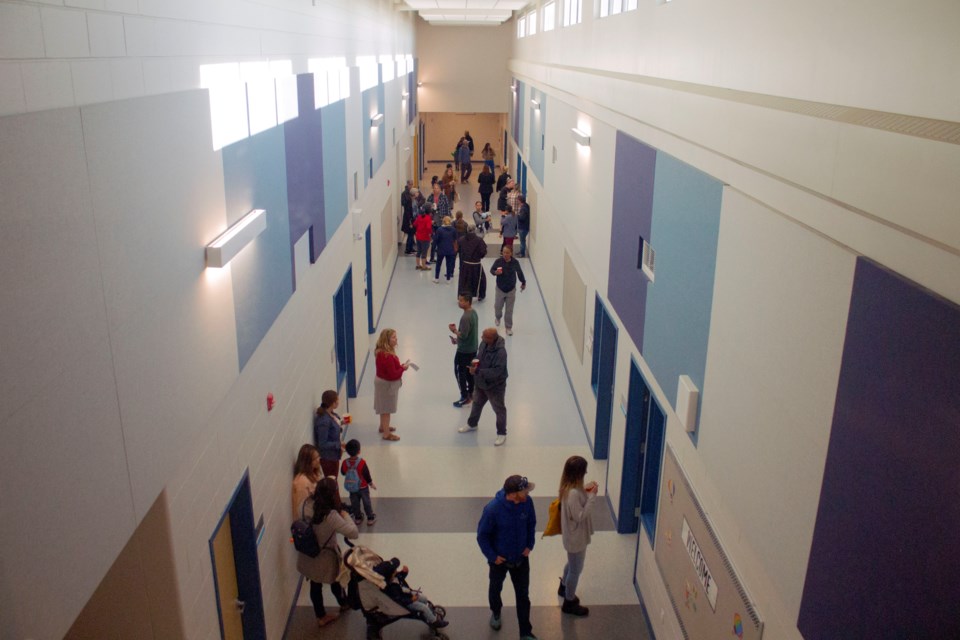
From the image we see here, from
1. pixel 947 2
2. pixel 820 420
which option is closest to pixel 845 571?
pixel 820 420

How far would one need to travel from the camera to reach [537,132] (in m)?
15.6

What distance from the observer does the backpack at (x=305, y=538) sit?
5715mm

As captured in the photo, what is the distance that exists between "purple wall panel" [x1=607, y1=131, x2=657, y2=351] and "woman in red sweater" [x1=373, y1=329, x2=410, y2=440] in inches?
102

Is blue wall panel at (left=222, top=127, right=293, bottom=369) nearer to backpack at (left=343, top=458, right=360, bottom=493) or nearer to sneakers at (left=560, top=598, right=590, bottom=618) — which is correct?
backpack at (left=343, top=458, right=360, bottom=493)

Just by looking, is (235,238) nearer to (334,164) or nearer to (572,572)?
(572,572)

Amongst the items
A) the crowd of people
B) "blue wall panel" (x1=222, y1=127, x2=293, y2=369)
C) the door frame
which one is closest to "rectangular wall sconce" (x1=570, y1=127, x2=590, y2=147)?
the crowd of people

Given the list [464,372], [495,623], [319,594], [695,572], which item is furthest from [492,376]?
[695,572]

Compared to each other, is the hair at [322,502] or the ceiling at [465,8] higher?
the ceiling at [465,8]

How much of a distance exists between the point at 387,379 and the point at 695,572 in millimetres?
4711

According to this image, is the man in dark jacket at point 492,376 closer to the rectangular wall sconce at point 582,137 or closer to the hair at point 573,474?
the rectangular wall sconce at point 582,137

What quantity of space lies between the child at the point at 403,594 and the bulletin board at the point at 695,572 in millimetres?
1739

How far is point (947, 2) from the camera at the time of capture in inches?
93.1

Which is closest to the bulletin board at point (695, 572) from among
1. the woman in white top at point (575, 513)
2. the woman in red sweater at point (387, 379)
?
the woman in white top at point (575, 513)

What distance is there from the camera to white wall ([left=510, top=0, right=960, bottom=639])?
2479 mm
